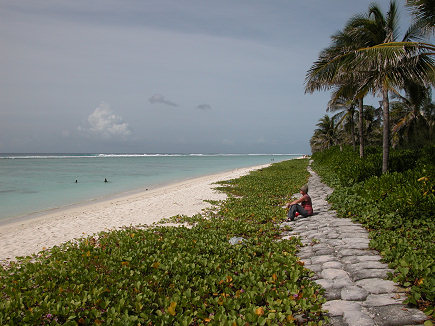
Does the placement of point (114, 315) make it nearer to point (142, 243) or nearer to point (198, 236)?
point (142, 243)

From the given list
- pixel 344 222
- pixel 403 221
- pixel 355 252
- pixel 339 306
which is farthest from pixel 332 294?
pixel 344 222

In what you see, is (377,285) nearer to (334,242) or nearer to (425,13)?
(334,242)

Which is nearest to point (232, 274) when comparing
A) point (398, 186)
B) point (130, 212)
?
point (398, 186)

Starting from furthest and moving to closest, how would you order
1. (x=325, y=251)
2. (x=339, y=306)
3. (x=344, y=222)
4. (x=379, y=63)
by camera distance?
(x=379, y=63) → (x=344, y=222) → (x=325, y=251) → (x=339, y=306)

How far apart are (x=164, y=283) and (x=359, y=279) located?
3.66 m

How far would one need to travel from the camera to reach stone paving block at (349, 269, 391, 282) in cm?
552

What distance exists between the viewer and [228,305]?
4.77 meters

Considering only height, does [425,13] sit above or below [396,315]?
above

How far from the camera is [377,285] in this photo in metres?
5.15

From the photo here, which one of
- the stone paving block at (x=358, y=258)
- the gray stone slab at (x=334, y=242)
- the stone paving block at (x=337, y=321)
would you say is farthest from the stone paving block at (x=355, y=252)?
the stone paving block at (x=337, y=321)

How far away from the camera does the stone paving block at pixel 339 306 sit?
178 inches

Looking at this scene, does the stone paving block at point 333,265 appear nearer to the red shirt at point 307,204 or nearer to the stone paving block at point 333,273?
the stone paving block at point 333,273

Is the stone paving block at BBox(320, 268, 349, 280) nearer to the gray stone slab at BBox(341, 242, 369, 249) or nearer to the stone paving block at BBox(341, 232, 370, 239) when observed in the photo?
the gray stone slab at BBox(341, 242, 369, 249)

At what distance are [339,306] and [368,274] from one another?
1340 mm
